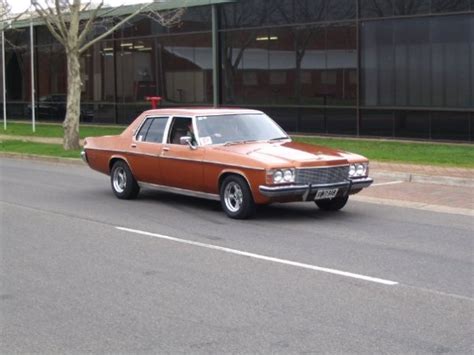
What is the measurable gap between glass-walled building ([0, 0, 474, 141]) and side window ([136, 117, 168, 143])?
36.6 feet

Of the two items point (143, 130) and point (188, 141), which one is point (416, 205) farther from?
point (143, 130)

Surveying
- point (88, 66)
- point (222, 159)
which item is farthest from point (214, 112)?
point (88, 66)

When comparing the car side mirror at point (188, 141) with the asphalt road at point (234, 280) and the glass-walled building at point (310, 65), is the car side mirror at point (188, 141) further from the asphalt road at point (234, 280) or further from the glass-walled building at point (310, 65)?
the glass-walled building at point (310, 65)

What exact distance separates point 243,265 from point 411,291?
6.03 feet

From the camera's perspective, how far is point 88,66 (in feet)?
115

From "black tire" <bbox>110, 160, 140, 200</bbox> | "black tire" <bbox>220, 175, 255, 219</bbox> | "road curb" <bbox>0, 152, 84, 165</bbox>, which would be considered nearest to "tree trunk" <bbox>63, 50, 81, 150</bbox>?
"road curb" <bbox>0, 152, 84, 165</bbox>

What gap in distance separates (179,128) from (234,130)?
3.13ft

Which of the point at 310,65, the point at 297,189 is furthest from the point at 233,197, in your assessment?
the point at 310,65

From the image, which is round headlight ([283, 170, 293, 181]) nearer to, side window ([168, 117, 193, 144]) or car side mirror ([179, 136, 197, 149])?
car side mirror ([179, 136, 197, 149])

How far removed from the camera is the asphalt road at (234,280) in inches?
213

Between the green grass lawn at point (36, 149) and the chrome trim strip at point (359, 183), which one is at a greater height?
the green grass lawn at point (36, 149)

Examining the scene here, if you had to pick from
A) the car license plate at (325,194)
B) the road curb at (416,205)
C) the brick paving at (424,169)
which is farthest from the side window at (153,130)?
the brick paving at (424,169)

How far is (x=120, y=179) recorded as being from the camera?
12.9 meters

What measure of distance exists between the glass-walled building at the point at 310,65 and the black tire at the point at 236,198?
11.8m
